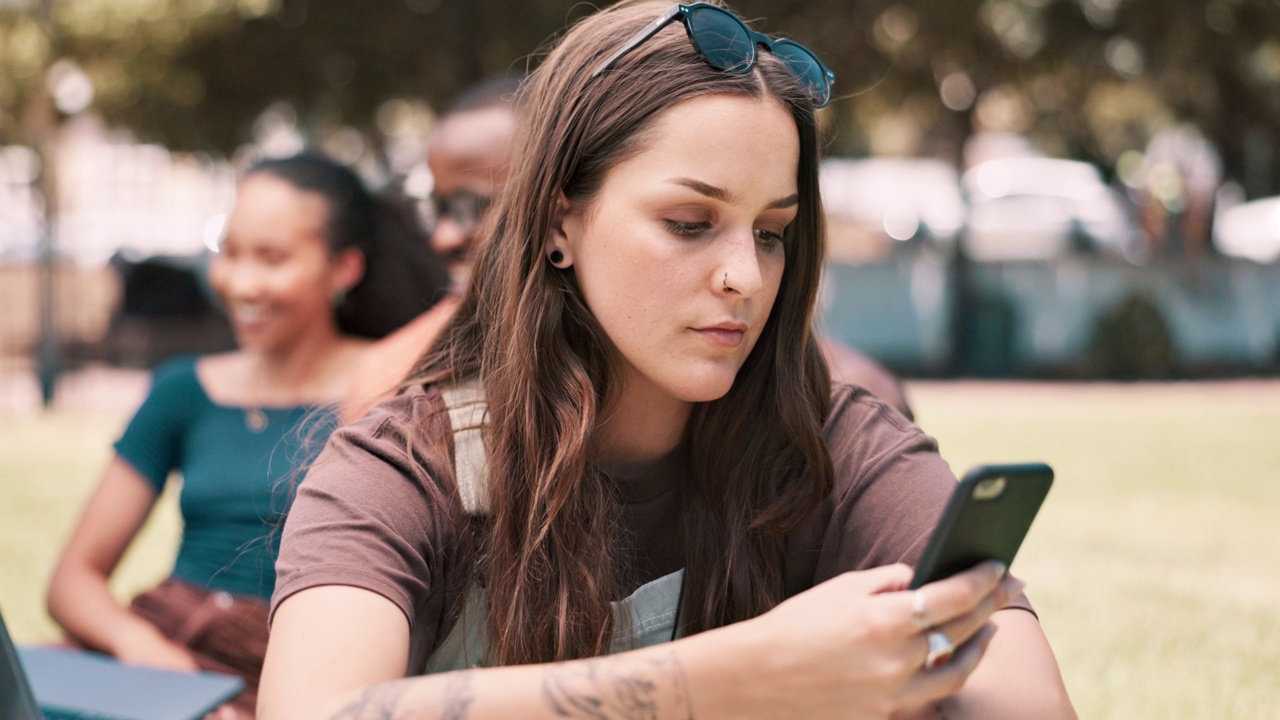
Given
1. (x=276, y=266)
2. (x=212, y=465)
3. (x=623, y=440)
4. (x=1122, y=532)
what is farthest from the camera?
(x=1122, y=532)

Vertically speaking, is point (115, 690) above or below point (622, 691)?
below

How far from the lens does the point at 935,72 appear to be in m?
15.1

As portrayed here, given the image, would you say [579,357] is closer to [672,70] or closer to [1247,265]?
[672,70]

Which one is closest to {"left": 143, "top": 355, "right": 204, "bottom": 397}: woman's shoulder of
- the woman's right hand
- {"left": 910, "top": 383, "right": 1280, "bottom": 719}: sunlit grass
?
the woman's right hand

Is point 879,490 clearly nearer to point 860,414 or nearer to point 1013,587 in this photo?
point 860,414

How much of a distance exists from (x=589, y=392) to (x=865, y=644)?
2.20 feet

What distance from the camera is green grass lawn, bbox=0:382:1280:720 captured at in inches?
193

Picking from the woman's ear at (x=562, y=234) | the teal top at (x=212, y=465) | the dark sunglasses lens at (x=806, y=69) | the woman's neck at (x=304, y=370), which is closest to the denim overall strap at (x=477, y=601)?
the woman's ear at (x=562, y=234)

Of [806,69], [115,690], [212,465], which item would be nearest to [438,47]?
[212,465]

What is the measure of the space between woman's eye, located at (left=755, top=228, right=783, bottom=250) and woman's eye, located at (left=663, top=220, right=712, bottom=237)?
11 centimetres

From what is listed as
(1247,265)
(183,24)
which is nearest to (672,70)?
(183,24)

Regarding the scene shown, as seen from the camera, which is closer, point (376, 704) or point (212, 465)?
point (376, 704)

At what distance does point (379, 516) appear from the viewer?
6.09ft

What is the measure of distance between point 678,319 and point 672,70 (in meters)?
0.36
